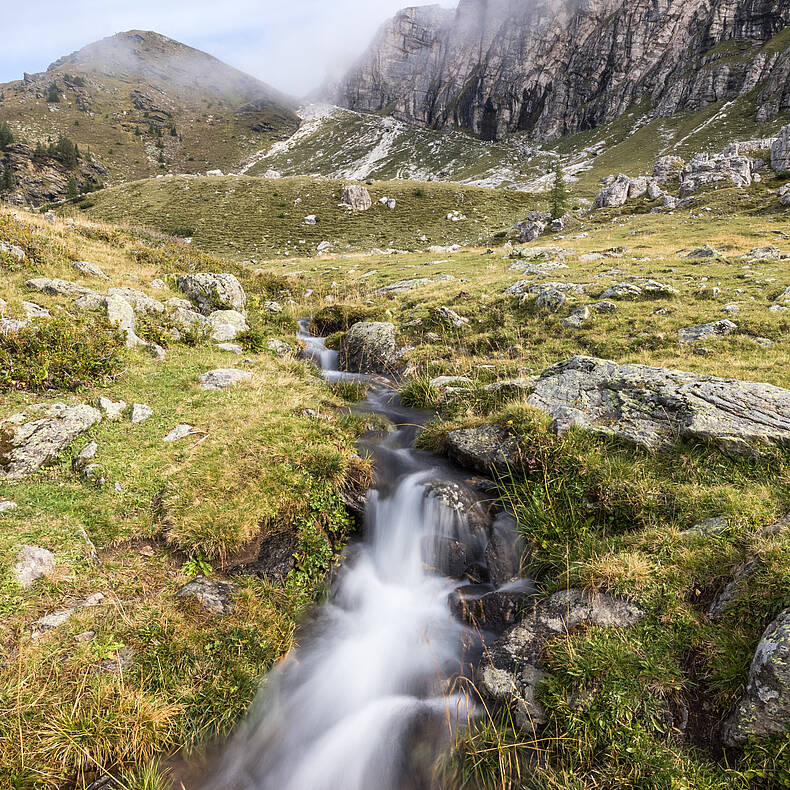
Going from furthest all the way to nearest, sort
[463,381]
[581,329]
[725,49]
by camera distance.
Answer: [725,49]
[581,329]
[463,381]

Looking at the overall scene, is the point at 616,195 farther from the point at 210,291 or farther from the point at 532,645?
the point at 532,645

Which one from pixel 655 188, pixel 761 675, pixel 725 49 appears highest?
pixel 725 49

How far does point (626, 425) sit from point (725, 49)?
23262 centimetres

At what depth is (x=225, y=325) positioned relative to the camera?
1662 cm

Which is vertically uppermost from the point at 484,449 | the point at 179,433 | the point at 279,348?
the point at 279,348

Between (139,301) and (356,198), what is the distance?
67788 mm

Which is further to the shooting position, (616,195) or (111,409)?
(616,195)

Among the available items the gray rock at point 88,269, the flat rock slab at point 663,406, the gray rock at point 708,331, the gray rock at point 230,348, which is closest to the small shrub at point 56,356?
the gray rock at point 230,348

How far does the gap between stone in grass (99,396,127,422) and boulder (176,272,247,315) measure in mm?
9304

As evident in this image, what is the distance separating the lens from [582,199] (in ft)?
269

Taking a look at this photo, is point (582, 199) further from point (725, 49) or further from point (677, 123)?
point (725, 49)

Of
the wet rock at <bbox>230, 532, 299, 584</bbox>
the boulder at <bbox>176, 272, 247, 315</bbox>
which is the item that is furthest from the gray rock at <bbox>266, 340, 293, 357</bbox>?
the wet rock at <bbox>230, 532, 299, 584</bbox>

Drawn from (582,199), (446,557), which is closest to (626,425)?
(446,557)

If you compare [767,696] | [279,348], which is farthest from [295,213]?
[767,696]
